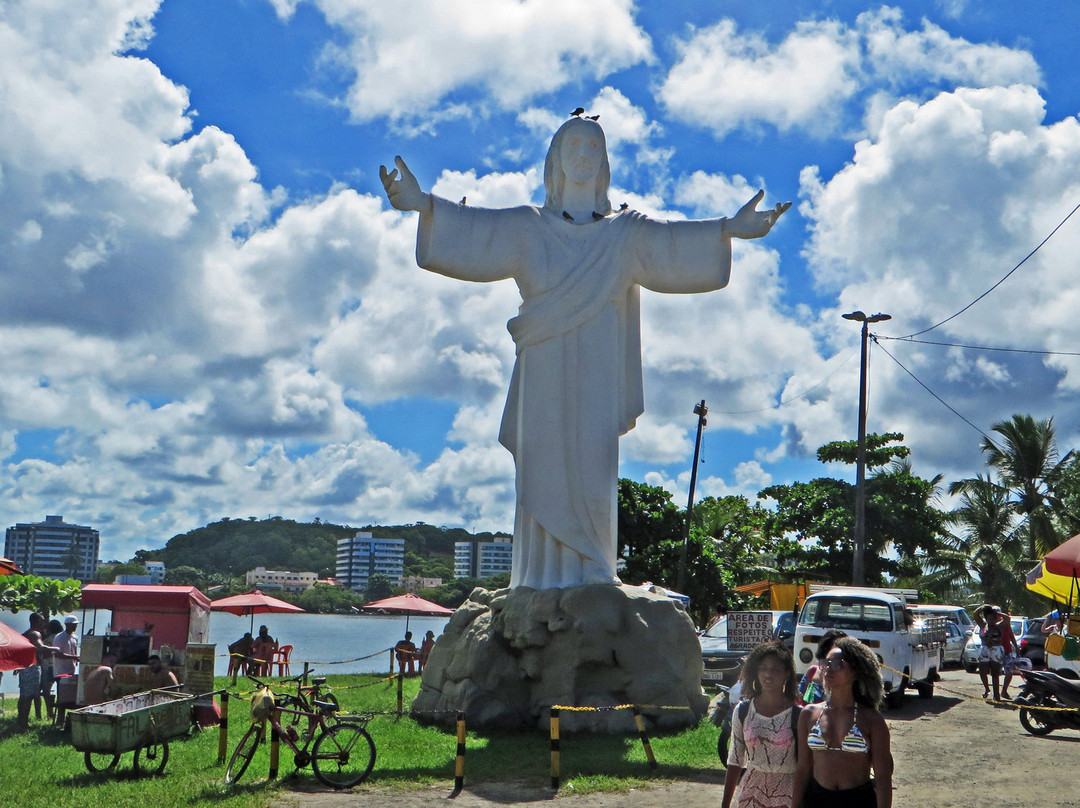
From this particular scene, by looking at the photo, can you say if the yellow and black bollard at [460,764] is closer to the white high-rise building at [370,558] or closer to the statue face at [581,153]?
the statue face at [581,153]

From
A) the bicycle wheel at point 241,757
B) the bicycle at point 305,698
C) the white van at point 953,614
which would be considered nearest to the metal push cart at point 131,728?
the bicycle wheel at point 241,757

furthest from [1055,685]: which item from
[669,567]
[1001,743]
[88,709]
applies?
[669,567]

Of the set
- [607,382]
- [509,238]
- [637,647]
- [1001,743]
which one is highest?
[509,238]

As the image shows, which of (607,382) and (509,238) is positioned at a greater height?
(509,238)

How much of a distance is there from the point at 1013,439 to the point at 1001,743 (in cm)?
2670

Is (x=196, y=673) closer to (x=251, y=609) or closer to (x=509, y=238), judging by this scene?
(x=509, y=238)

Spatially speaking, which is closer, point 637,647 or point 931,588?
point 637,647

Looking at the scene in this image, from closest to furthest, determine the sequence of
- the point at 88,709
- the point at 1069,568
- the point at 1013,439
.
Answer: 1. the point at 88,709
2. the point at 1069,568
3. the point at 1013,439

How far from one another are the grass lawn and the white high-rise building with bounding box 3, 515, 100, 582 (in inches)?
1973

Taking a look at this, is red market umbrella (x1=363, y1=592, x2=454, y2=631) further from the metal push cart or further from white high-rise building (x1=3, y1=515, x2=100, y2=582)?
white high-rise building (x1=3, y1=515, x2=100, y2=582)

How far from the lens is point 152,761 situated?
1076 cm

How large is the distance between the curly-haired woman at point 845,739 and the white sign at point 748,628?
1277 cm

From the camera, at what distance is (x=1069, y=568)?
12.5m

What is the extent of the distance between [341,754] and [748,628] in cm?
955
